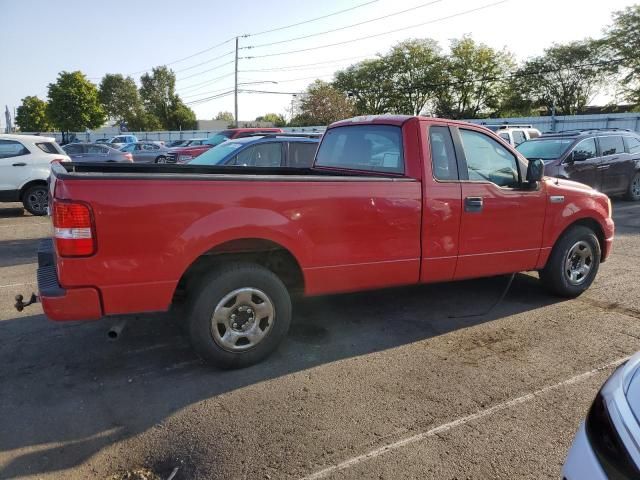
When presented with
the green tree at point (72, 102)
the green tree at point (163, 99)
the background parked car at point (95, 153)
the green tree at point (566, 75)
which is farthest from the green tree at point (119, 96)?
the background parked car at point (95, 153)

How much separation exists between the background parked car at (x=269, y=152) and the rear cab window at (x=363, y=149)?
11.0 ft

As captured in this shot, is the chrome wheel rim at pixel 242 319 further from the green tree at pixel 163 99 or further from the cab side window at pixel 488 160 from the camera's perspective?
the green tree at pixel 163 99

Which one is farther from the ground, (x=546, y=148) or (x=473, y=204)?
(x=546, y=148)

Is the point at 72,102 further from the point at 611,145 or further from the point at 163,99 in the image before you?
the point at 611,145

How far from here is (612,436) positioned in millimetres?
1792

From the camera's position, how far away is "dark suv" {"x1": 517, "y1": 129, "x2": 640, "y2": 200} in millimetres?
11430

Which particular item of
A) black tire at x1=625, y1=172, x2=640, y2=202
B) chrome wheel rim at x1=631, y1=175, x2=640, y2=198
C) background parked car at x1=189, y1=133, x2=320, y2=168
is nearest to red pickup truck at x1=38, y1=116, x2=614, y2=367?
background parked car at x1=189, y1=133, x2=320, y2=168

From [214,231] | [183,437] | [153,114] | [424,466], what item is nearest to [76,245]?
[214,231]

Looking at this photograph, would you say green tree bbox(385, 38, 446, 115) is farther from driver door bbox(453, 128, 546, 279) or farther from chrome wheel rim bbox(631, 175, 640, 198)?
driver door bbox(453, 128, 546, 279)

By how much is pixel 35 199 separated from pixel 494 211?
10.4 m

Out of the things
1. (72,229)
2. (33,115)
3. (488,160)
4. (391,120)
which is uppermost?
(33,115)

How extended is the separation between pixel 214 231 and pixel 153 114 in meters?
88.1

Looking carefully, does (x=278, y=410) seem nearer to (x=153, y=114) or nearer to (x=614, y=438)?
(x=614, y=438)

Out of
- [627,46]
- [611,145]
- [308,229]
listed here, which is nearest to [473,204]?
[308,229]
